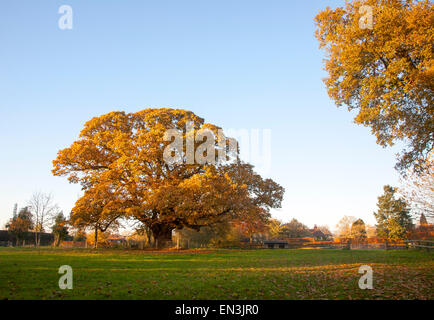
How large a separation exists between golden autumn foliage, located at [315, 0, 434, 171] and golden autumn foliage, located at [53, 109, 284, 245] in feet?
46.4

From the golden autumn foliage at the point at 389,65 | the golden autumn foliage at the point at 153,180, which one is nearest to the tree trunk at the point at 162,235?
the golden autumn foliage at the point at 153,180

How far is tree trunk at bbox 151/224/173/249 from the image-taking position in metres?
31.5

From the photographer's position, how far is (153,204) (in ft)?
84.9

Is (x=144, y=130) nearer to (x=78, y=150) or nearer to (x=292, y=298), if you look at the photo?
(x=78, y=150)

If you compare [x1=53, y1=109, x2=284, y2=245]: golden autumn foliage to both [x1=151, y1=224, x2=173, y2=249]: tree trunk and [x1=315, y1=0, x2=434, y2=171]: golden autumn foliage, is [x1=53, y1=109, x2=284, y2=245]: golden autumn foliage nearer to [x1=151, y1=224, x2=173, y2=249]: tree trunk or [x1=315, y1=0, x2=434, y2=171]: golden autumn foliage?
[x1=151, y1=224, x2=173, y2=249]: tree trunk

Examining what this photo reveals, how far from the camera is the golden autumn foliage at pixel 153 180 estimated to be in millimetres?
26859

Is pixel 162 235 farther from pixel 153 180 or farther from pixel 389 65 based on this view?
pixel 389 65

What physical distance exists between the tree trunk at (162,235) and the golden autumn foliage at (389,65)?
2226 cm

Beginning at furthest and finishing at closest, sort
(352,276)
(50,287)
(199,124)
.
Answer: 1. (199,124)
2. (352,276)
3. (50,287)

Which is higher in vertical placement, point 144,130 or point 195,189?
point 144,130

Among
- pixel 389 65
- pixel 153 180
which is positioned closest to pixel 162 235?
pixel 153 180

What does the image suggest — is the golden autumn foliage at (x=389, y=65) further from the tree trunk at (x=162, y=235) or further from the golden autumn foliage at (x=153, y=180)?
the tree trunk at (x=162, y=235)
